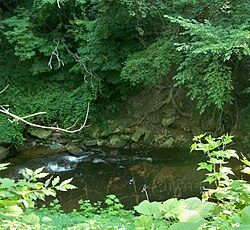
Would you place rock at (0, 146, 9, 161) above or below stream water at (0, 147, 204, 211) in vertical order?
above

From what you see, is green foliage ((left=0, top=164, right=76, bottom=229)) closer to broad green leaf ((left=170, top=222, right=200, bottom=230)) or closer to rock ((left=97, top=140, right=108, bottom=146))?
broad green leaf ((left=170, top=222, right=200, bottom=230))

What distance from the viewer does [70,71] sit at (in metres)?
7.28

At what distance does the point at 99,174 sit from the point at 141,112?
1.83 metres

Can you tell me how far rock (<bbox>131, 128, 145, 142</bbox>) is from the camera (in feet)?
22.8

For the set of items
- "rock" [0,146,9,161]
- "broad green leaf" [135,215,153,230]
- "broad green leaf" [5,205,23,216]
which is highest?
"broad green leaf" [135,215,153,230]

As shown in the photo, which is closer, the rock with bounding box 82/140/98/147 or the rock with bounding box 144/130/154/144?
the rock with bounding box 144/130/154/144

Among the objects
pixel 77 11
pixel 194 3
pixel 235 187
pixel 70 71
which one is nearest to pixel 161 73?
pixel 194 3

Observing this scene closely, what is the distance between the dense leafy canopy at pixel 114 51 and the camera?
16.1ft

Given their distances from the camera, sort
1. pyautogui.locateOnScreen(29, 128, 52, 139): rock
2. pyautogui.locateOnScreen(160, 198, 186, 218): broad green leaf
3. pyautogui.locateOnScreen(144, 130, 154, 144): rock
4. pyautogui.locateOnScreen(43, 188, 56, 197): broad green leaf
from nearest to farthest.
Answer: pyautogui.locateOnScreen(160, 198, 186, 218): broad green leaf → pyautogui.locateOnScreen(43, 188, 56, 197): broad green leaf → pyautogui.locateOnScreen(144, 130, 154, 144): rock → pyautogui.locateOnScreen(29, 128, 52, 139): rock

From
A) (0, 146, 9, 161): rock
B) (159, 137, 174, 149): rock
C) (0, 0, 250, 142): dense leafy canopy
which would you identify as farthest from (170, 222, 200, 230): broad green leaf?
(0, 146, 9, 161): rock

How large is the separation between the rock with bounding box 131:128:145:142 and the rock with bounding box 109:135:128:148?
0.58ft

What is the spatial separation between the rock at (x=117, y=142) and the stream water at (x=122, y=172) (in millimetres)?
206

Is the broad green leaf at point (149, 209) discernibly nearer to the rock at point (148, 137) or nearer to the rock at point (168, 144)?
the rock at point (168, 144)

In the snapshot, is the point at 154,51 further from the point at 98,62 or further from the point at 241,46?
the point at 241,46
